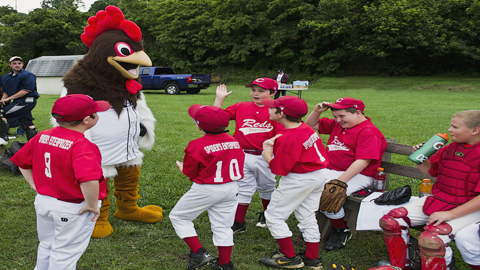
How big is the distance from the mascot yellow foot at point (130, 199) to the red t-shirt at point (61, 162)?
4.72 ft

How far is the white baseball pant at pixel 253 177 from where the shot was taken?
3746 mm

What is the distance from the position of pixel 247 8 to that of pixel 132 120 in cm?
3302

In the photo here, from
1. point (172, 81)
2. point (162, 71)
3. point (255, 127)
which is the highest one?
point (255, 127)

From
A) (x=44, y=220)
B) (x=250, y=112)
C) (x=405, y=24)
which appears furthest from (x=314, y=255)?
(x=405, y=24)

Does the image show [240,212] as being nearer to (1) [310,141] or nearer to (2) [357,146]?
(1) [310,141]

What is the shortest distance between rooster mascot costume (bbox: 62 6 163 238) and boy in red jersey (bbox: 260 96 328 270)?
1432 millimetres

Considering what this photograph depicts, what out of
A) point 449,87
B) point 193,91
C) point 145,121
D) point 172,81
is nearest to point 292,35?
point 449,87

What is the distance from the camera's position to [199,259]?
3049 millimetres

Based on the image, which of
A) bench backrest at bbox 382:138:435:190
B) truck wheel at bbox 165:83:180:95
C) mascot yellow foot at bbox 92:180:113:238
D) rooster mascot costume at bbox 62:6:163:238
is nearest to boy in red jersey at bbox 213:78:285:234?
rooster mascot costume at bbox 62:6:163:238

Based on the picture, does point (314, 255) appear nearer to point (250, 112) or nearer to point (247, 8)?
point (250, 112)

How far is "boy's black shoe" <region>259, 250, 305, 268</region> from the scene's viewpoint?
10.1 ft

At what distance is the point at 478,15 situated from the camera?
28.3 meters

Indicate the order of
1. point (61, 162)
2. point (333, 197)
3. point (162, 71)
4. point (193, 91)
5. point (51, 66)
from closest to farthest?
point (61, 162) < point (333, 197) < point (193, 91) < point (162, 71) < point (51, 66)

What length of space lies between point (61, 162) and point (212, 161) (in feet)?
3.54
